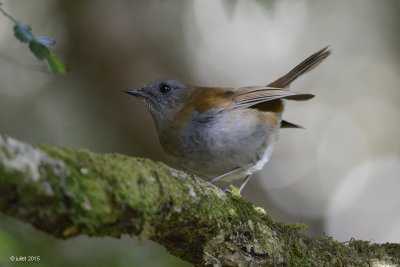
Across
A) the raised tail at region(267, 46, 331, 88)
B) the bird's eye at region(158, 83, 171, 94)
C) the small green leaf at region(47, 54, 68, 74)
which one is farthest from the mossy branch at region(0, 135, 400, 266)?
the bird's eye at region(158, 83, 171, 94)

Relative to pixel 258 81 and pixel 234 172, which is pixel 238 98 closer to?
pixel 234 172

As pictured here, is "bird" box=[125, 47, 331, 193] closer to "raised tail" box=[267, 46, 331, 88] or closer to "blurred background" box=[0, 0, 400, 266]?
"raised tail" box=[267, 46, 331, 88]

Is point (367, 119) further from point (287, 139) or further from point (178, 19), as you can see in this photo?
point (178, 19)

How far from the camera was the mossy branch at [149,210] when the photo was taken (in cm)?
215

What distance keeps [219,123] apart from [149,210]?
225 centimetres

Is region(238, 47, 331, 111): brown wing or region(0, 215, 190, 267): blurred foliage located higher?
region(238, 47, 331, 111): brown wing

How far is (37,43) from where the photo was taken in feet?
8.95

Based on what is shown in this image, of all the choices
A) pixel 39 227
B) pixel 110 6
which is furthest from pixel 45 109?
pixel 39 227

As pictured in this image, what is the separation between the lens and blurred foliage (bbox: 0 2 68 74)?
2668mm

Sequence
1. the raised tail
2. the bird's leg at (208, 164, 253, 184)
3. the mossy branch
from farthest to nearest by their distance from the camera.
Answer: the raised tail
the bird's leg at (208, 164, 253, 184)
the mossy branch

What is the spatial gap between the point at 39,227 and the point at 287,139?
341 inches

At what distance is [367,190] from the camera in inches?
407

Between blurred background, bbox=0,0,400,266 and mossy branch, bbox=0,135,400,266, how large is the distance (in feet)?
10.2

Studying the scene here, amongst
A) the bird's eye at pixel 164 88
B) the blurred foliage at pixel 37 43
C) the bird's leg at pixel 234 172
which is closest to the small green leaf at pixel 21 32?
the blurred foliage at pixel 37 43
